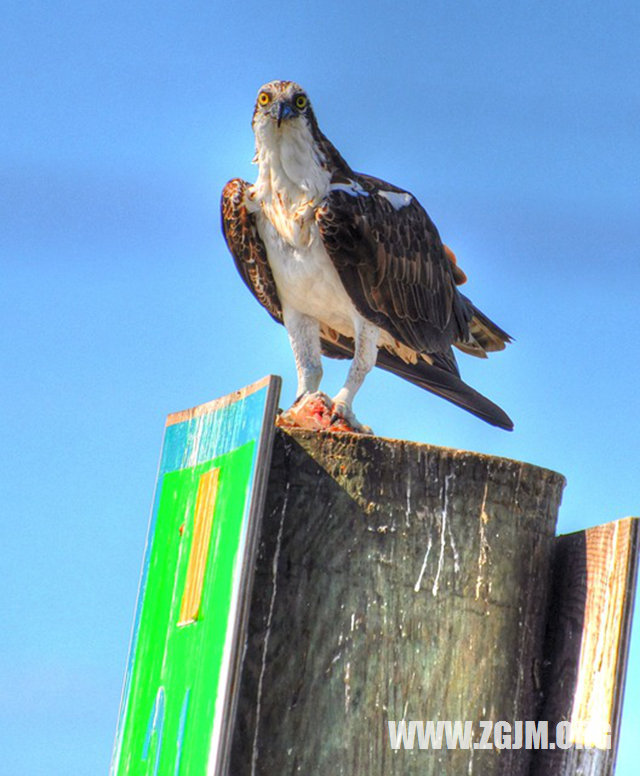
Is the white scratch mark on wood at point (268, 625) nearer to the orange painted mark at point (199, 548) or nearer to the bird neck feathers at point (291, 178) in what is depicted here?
the orange painted mark at point (199, 548)

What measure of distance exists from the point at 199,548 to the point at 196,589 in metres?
0.12

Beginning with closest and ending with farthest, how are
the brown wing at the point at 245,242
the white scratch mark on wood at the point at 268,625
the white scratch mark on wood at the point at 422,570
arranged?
1. the white scratch mark on wood at the point at 268,625
2. the white scratch mark on wood at the point at 422,570
3. the brown wing at the point at 245,242

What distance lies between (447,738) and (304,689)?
16.6 inches

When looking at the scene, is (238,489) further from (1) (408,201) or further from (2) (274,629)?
(1) (408,201)

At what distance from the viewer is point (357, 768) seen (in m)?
3.23

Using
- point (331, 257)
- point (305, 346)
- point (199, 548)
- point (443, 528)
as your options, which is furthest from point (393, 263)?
point (199, 548)

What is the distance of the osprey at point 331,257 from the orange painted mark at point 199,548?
73.4 inches

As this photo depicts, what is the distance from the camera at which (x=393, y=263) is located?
5.85 meters

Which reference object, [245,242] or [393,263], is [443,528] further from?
[245,242]

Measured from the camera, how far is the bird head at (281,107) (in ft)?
18.6

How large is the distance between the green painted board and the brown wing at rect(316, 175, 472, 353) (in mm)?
1902

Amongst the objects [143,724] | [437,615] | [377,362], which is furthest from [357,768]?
[377,362]

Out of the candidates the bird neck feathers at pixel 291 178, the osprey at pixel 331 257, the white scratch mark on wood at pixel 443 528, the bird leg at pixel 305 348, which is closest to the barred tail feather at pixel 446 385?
the osprey at pixel 331 257

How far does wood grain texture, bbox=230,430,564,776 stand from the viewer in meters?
3.23
